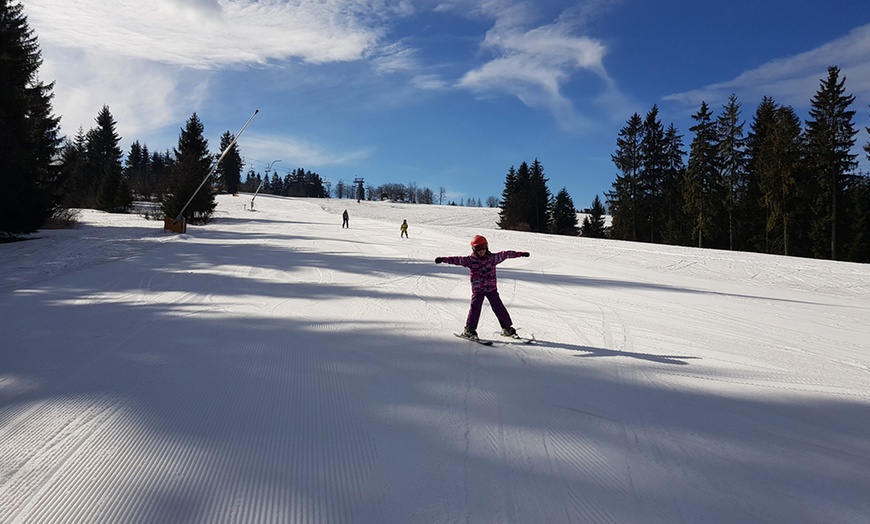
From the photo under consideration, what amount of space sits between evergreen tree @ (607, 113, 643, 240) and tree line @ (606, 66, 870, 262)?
0.11 m

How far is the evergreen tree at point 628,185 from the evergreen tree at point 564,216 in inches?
896

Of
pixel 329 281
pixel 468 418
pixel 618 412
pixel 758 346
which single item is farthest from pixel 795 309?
pixel 329 281

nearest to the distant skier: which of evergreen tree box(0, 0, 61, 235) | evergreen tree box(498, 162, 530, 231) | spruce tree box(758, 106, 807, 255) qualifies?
evergreen tree box(0, 0, 61, 235)

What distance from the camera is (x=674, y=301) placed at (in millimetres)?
11555

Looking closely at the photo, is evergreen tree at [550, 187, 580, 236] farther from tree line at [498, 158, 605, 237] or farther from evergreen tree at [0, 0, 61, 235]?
evergreen tree at [0, 0, 61, 235]

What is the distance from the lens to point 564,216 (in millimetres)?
80188

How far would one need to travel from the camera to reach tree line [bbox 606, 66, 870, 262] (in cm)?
3519

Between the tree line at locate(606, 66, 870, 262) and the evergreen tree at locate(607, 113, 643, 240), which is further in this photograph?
the evergreen tree at locate(607, 113, 643, 240)

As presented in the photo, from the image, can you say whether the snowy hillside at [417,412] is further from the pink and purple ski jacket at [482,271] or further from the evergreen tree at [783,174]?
the evergreen tree at [783,174]

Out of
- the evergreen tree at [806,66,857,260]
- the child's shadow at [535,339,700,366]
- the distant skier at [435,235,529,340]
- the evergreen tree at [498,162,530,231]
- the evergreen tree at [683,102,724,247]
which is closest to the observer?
the child's shadow at [535,339,700,366]

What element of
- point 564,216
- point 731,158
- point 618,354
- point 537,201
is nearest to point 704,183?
point 731,158

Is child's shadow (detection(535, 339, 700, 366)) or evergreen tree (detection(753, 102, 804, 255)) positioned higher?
evergreen tree (detection(753, 102, 804, 255))

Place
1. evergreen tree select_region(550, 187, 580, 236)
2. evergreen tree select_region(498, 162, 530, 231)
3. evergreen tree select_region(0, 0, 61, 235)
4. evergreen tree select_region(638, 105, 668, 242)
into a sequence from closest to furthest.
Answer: evergreen tree select_region(0, 0, 61, 235) → evergreen tree select_region(638, 105, 668, 242) → evergreen tree select_region(498, 162, 530, 231) → evergreen tree select_region(550, 187, 580, 236)

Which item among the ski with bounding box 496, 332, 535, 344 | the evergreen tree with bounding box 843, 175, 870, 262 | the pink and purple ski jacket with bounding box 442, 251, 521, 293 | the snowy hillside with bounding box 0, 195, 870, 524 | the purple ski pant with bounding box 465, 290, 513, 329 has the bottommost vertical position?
the snowy hillside with bounding box 0, 195, 870, 524
